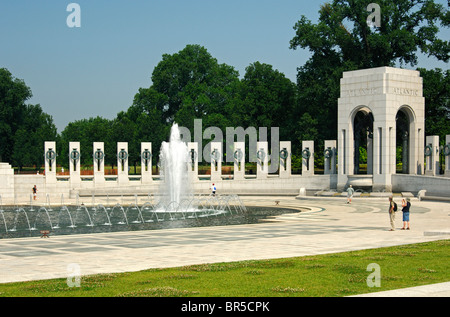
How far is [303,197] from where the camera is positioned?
47.8 m

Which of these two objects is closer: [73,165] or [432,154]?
[432,154]

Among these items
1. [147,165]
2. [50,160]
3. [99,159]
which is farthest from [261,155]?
[50,160]

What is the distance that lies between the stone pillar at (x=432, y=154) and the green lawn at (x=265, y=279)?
1359 inches

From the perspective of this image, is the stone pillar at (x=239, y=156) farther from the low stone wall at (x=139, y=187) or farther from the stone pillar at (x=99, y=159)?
the stone pillar at (x=99, y=159)

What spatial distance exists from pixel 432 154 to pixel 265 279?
39872 millimetres

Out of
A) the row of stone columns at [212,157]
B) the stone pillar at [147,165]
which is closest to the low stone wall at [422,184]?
the row of stone columns at [212,157]

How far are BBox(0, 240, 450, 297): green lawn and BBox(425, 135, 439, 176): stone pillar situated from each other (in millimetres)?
34512

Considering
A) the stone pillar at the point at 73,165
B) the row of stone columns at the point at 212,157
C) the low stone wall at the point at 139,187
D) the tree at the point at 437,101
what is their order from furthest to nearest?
the tree at the point at 437,101 → the row of stone columns at the point at 212,157 → the stone pillar at the point at 73,165 → the low stone wall at the point at 139,187

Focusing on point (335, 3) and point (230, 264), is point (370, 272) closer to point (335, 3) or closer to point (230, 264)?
point (230, 264)

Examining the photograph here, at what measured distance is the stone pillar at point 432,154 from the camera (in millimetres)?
49094

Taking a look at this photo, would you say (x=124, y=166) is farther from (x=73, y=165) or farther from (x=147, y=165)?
(x=73, y=165)

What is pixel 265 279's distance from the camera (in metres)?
12.9
